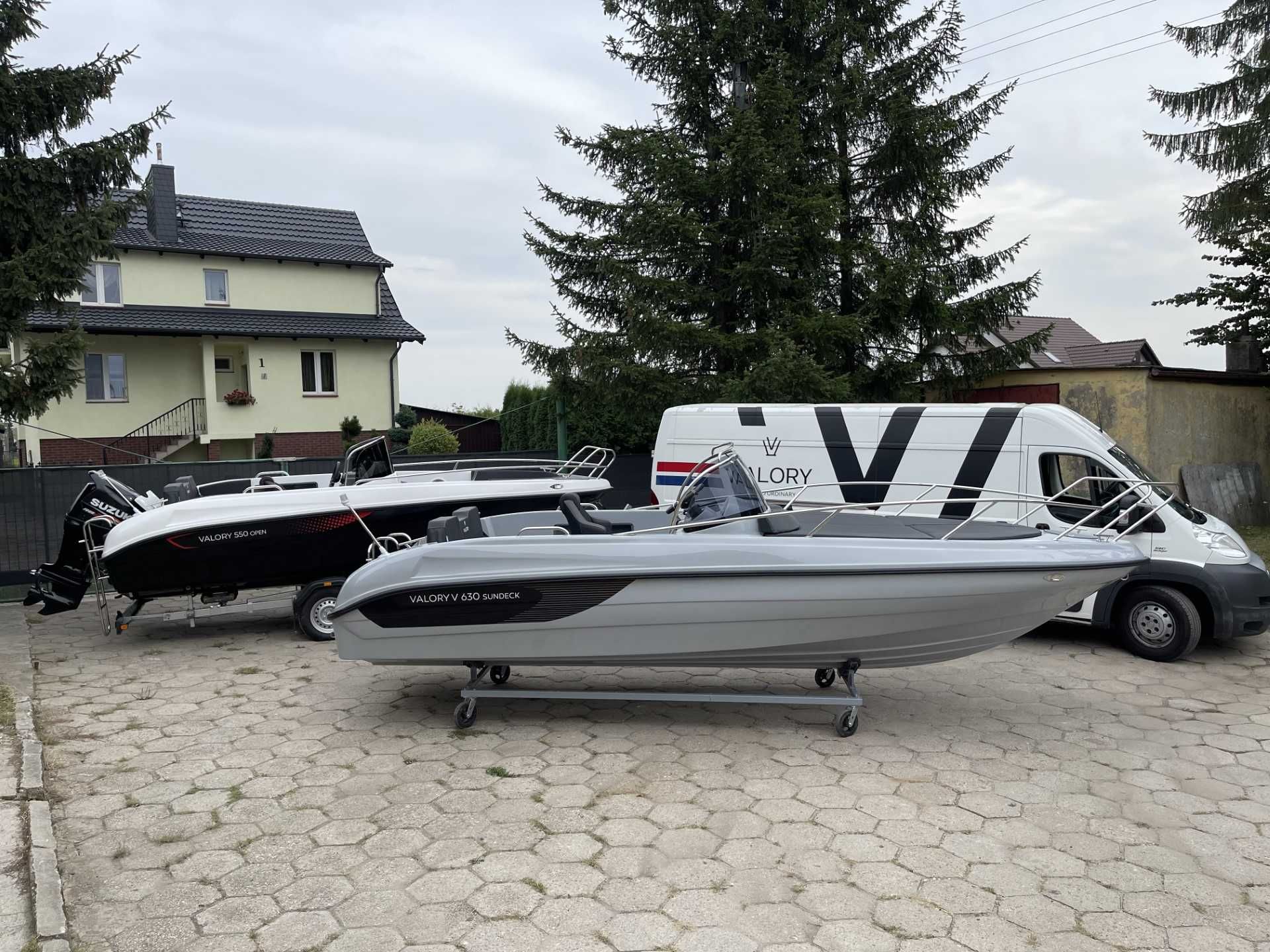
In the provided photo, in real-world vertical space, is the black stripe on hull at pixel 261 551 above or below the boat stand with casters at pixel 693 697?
above

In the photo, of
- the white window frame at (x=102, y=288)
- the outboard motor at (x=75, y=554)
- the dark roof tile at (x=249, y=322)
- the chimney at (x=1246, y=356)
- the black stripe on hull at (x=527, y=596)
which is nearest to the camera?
the black stripe on hull at (x=527, y=596)

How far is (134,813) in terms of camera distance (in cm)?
407

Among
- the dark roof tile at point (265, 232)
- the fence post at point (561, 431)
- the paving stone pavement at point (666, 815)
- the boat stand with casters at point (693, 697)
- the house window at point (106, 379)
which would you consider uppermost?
the dark roof tile at point (265, 232)

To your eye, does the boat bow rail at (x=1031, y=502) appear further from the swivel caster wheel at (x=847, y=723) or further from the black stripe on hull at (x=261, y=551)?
the black stripe on hull at (x=261, y=551)

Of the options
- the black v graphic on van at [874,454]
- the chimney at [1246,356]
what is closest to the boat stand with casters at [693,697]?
the black v graphic on van at [874,454]

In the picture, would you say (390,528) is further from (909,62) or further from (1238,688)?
(909,62)

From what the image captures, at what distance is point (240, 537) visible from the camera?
7059 mm

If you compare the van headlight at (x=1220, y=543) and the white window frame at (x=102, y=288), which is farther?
the white window frame at (x=102, y=288)

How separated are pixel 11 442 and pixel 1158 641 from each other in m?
22.1

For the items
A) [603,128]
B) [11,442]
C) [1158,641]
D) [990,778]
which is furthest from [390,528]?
[11,442]

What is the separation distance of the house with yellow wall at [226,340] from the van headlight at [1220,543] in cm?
2120

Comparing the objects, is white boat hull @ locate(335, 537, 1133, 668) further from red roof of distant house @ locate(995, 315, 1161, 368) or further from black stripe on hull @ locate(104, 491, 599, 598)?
red roof of distant house @ locate(995, 315, 1161, 368)

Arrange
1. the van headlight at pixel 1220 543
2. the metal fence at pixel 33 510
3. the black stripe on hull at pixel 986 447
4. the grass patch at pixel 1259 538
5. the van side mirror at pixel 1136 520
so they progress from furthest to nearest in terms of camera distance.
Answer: the grass patch at pixel 1259 538 < the metal fence at pixel 33 510 < the black stripe on hull at pixel 986 447 < the van side mirror at pixel 1136 520 < the van headlight at pixel 1220 543

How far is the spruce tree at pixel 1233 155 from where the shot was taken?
1428cm
